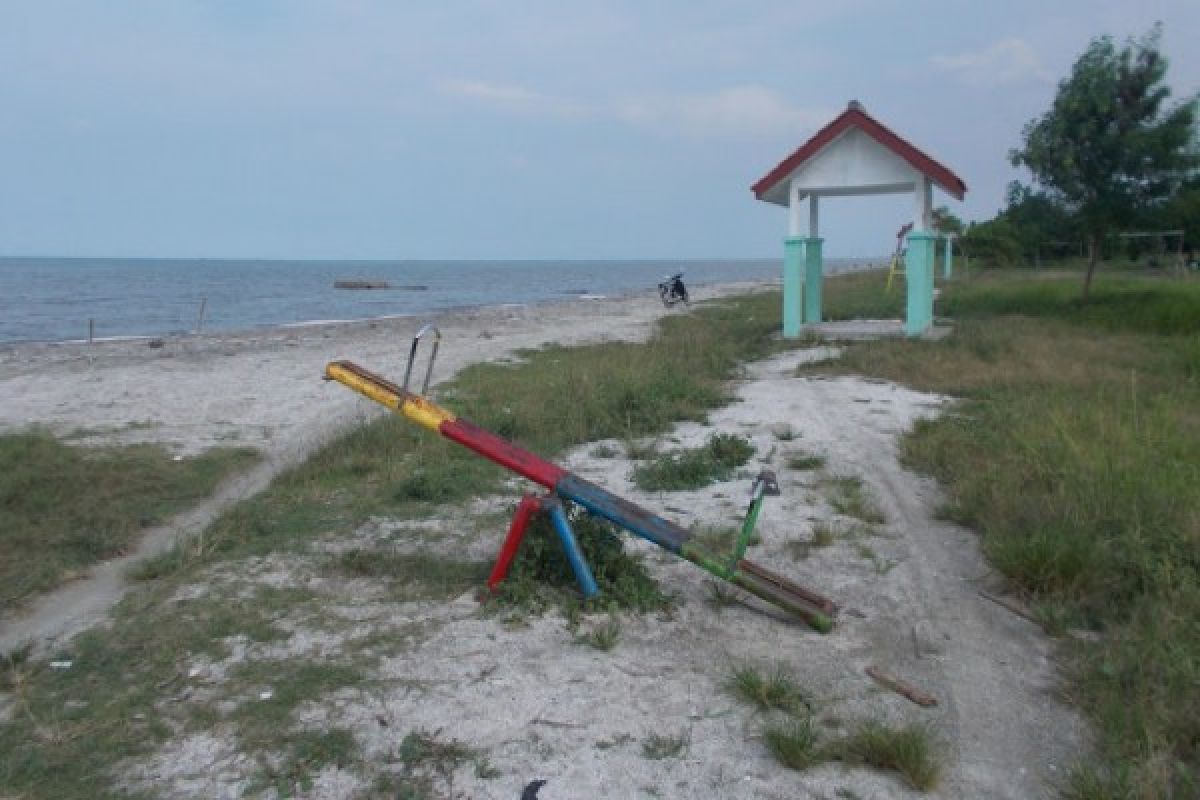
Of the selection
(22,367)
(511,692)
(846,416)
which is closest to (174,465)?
(511,692)

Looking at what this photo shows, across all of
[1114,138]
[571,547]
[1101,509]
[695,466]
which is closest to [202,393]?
[695,466]

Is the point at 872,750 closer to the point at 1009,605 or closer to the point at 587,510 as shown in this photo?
the point at 1009,605

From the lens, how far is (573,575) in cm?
499

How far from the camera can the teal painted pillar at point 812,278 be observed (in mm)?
17531

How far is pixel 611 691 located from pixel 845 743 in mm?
966

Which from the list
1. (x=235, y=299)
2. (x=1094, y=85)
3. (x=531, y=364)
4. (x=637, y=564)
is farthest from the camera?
(x=235, y=299)

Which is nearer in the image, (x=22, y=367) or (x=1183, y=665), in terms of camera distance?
(x=1183, y=665)

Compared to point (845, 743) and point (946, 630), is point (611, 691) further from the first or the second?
point (946, 630)

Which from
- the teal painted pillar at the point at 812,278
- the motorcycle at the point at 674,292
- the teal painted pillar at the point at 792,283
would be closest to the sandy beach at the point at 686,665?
the teal painted pillar at the point at 792,283

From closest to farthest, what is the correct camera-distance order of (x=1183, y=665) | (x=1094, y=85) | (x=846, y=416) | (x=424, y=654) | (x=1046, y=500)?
(x=1183, y=665), (x=424, y=654), (x=1046, y=500), (x=846, y=416), (x=1094, y=85)

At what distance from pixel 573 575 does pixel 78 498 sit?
4.04m

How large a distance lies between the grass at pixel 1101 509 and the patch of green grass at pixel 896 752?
47cm

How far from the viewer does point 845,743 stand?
3518 millimetres

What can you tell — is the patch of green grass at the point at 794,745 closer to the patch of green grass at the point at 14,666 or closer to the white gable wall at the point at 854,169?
the patch of green grass at the point at 14,666
